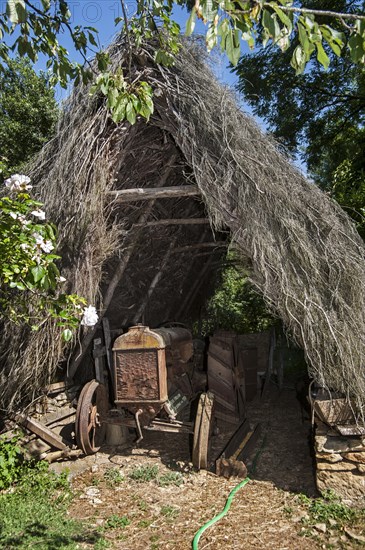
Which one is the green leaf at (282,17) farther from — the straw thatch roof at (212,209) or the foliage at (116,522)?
the foliage at (116,522)

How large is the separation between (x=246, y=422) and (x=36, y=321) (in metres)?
3.89

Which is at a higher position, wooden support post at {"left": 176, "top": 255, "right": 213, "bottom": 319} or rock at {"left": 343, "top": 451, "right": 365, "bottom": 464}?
wooden support post at {"left": 176, "top": 255, "right": 213, "bottom": 319}

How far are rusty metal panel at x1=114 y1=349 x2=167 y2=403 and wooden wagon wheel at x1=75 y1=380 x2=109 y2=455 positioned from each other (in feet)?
1.56

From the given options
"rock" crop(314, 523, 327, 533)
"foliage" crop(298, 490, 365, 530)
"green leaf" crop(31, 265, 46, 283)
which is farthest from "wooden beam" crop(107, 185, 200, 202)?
"rock" crop(314, 523, 327, 533)

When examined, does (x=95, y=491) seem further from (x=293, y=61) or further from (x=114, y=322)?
(x=293, y=61)

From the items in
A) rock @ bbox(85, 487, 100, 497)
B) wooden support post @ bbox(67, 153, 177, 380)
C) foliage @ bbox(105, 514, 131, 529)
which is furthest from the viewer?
wooden support post @ bbox(67, 153, 177, 380)

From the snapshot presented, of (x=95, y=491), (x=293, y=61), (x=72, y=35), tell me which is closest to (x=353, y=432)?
Answer: (x=95, y=491)

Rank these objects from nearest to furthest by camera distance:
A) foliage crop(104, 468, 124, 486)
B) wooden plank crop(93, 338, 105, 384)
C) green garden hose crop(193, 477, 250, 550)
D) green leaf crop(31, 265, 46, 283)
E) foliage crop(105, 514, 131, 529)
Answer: green leaf crop(31, 265, 46, 283)
green garden hose crop(193, 477, 250, 550)
foliage crop(105, 514, 131, 529)
foliage crop(104, 468, 124, 486)
wooden plank crop(93, 338, 105, 384)

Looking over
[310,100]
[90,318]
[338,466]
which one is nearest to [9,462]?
[90,318]

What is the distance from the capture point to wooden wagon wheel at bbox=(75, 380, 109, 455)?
5.73m

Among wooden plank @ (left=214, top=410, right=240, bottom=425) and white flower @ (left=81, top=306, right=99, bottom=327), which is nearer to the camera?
white flower @ (left=81, top=306, right=99, bottom=327)

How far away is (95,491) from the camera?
5.29 m

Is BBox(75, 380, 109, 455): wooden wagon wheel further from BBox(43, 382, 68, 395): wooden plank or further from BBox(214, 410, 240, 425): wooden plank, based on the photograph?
BBox(214, 410, 240, 425): wooden plank

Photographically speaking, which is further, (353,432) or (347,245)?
(347,245)
